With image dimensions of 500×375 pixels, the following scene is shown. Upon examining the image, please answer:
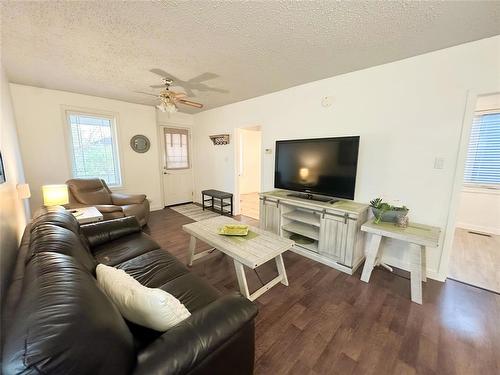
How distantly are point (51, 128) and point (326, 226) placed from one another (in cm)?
466

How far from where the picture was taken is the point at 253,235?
84.7 inches

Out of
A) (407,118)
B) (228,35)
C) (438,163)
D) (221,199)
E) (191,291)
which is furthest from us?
(221,199)

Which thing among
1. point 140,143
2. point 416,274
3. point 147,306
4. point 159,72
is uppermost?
point 159,72

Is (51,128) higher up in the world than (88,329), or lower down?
higher up

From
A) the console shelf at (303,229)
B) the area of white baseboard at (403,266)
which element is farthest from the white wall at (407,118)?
the console shelf at (303,229)

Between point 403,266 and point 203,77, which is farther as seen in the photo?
point 203,77

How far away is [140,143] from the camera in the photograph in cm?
446

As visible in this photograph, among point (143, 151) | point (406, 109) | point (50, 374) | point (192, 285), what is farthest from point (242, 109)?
point (50, 374)

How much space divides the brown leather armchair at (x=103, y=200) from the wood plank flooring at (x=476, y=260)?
A: 436 cm

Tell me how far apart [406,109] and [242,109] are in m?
2.71

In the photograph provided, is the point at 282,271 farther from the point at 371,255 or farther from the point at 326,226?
the point at 371,255

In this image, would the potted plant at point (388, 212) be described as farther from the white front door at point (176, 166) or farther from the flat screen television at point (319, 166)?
the white front door at point (176, 166)

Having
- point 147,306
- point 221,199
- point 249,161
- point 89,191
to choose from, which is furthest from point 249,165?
point 147,306

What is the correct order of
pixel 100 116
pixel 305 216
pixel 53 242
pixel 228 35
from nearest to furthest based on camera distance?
1. pixel 53 242
2. pixel 228 35
3. pixel 305 216
4. pixel 100 116
